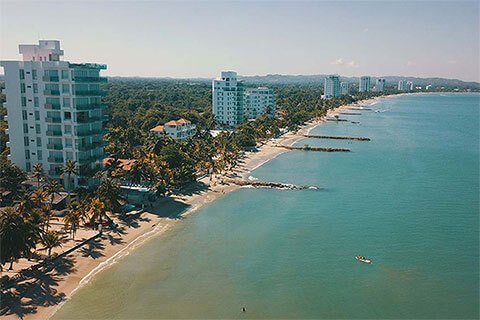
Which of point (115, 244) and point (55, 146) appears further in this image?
point (55, 146)

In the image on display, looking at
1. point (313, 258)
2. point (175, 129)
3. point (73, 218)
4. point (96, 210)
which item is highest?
point (175, 129)

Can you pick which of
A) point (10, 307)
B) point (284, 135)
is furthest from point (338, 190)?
point (284, 135)

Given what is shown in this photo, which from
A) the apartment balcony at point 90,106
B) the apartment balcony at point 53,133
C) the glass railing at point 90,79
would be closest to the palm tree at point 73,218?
the apartment balcony at point 53,133

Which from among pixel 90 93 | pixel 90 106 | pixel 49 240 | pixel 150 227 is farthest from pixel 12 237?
pixel 90 93

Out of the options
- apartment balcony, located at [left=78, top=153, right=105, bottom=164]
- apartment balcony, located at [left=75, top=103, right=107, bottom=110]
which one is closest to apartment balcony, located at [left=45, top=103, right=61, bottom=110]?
apartment balcony, located at [left=75, top=103, right=107, bottom=110]

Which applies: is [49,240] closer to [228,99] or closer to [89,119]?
[89,119]

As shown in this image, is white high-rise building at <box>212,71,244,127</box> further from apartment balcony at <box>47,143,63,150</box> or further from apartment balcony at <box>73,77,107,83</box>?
apartment balcony at <box>47,143,63,150</box>
